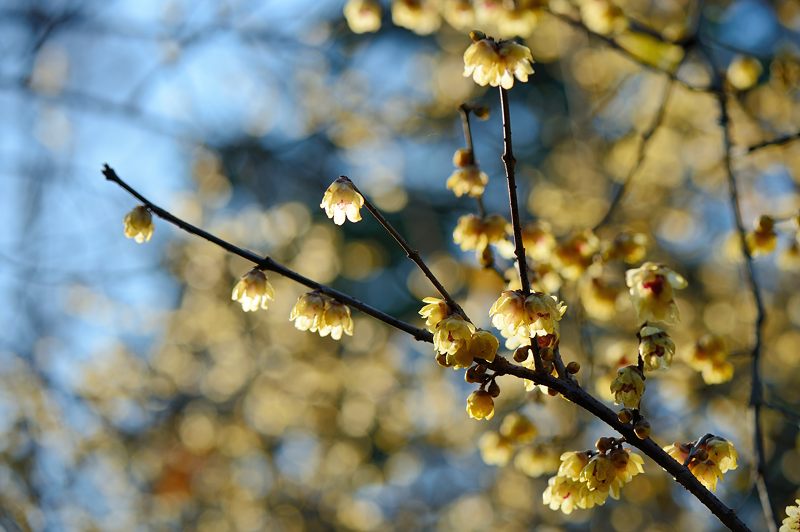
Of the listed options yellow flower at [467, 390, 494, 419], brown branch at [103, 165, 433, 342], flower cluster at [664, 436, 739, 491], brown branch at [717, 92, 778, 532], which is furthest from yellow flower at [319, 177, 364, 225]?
brown branch at [717, 92, 778, 532]

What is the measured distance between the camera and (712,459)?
68.4 inches

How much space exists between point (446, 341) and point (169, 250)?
677 cm

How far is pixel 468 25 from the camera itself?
133 inches

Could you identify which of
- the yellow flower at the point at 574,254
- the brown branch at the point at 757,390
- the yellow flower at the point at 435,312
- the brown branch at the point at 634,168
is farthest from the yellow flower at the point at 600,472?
the brown branch at the point at 634,168

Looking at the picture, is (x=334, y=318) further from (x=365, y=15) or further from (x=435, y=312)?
(x=365, y=15)

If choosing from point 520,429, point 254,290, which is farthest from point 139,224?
point 520,429

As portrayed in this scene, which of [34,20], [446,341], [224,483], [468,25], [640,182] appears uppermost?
[640,182]

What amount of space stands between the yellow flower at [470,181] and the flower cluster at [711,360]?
839 mm

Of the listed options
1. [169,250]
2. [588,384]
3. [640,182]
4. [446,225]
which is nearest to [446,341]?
[588,384]

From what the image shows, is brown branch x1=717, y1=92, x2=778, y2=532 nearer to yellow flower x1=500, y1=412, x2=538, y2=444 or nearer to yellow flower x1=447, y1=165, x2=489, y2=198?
yellow flower x1=500, y1=412, x2=538, y2=444

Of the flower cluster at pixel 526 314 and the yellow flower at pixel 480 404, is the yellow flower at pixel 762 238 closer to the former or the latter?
the flower cluster at pixel 526 314

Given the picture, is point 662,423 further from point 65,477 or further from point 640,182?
point 65,477

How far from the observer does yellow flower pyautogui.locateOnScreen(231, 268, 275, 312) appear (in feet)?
6.08

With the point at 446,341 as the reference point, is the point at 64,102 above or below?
above
